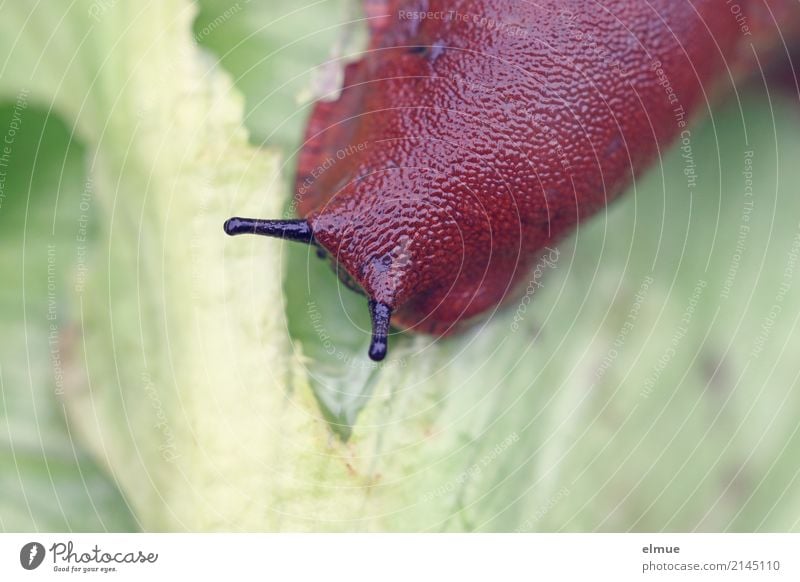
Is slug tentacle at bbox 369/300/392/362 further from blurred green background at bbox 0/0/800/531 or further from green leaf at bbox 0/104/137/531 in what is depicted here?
green leaf at bbox 0/104/137/531

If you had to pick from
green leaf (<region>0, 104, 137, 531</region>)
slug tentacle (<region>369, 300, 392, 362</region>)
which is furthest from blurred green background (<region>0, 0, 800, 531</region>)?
slug tentacle (<region>369, 300, 392, 362</region>)

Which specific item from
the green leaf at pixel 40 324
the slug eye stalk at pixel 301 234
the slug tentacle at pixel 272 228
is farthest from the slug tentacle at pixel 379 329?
the green leaf at pixel 40 324

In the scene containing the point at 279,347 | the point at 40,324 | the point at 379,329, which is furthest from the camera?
the point at 40,324

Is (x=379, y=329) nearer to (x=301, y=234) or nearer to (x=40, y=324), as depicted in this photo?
(x=301, y=234)

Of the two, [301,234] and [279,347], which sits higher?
[301,234]

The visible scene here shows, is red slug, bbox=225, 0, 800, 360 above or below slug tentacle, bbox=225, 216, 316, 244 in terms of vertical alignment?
above

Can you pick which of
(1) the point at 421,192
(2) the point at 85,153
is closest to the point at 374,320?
(1) the point at 421,192

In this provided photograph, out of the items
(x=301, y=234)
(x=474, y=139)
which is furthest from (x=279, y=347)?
(x=474, y=139)
